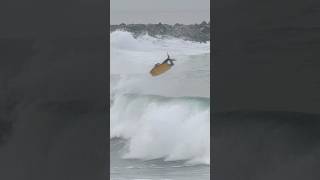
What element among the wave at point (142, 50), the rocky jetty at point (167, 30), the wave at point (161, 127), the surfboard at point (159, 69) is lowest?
the wave at point (161, 127)

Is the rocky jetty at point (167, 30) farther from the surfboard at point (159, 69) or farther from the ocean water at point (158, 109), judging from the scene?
the surfboard at point (159, 69)

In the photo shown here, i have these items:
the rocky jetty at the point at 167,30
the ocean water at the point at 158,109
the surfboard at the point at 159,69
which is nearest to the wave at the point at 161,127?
the ocean water at the point at 158,109

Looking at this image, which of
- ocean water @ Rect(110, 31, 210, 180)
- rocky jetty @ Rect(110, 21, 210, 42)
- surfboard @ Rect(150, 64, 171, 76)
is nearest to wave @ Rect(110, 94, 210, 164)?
ocean water @ Rect(110, 31, 210, 180)

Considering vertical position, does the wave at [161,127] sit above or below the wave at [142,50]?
below

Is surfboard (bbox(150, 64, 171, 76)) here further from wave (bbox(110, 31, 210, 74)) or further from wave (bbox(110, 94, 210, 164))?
wave (bbox(110, 94, 210, 164))

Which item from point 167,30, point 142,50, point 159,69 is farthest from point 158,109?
point 167,30

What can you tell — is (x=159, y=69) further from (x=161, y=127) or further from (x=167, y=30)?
(x=161, y=127)

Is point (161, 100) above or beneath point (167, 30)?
beneath

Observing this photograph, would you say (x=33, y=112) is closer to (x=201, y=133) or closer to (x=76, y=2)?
(x=76, y=2)
